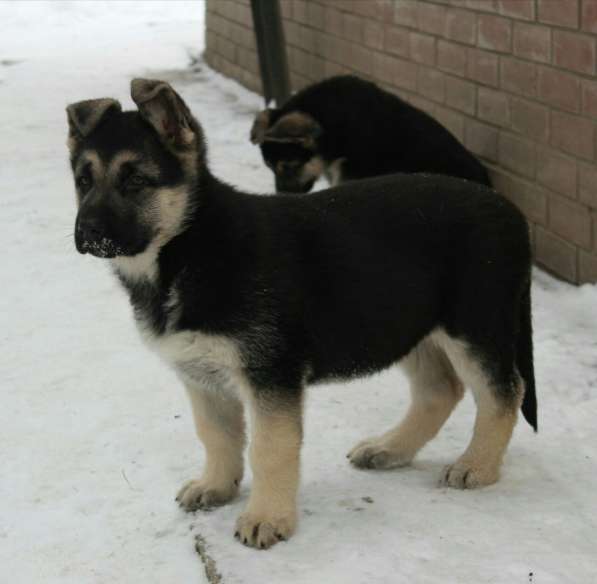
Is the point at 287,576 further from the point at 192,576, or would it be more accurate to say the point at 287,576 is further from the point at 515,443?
the point at 515,443

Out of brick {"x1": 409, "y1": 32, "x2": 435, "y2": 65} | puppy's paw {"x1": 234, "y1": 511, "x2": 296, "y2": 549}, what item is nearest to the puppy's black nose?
puppy's paw {"x1": 234, "y1": 511, "x2": 296, "y2": 549}

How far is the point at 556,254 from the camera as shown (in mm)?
6547

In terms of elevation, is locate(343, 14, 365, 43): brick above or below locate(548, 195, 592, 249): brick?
above

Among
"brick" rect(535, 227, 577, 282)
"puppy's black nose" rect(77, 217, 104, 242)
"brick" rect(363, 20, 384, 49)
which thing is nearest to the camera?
"puppy's black nose" rect(77, 217, 104, 242)

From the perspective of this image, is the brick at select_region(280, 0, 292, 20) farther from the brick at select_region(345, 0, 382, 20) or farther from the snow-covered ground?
the snow-covered ground

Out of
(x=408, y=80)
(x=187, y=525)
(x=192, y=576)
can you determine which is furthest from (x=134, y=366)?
(x=408, y=80)

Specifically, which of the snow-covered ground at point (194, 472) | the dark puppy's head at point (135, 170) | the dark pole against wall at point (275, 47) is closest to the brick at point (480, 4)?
the snow-covered ground at point (194, 472)

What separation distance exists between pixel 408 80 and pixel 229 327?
4701 millimetres

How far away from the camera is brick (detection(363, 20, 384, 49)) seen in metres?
8.52

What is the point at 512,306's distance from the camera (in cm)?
433

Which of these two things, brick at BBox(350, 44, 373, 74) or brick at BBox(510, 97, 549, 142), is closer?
brick at BBox(510, 97, 549, 142)

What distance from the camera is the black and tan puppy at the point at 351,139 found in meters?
6.89

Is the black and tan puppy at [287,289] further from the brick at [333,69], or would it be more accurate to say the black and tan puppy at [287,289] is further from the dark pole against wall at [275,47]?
the dark pole against wall at [275,47]

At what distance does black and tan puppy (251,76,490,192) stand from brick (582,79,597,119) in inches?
34.8
